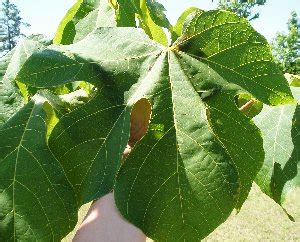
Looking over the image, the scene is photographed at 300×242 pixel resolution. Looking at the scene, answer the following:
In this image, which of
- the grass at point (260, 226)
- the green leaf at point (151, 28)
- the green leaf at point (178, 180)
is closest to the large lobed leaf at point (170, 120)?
the green leaf at point (178, 180)

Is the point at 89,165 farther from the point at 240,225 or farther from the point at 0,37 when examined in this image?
the point at 0,37

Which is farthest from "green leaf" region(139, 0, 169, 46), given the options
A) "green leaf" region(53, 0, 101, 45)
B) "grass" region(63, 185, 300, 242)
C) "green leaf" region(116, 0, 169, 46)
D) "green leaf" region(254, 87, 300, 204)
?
"grass" region(63, 185, 300, 242)

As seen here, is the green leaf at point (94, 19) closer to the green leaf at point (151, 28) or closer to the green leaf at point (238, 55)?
the green leaf at point (151, 28)

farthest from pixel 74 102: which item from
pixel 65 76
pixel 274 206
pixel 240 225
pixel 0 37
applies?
pixel 0 37

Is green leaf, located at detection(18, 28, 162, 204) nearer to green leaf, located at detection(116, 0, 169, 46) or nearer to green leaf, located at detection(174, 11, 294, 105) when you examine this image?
green leaf, located at detection(174, 11, 294, 105)

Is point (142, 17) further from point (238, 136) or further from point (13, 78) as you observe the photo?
point (238, 136)

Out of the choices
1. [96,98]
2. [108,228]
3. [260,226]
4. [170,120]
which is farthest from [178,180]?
[260,226]
